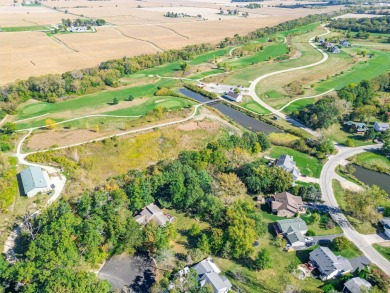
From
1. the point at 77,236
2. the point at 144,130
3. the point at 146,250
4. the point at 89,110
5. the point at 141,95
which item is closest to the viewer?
the point at 77,236

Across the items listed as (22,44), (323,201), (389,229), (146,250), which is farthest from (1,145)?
(22,44)

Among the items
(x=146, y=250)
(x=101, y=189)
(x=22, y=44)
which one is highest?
(x=22, y=44)

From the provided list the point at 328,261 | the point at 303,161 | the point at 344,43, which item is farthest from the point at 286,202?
the point at 344,43

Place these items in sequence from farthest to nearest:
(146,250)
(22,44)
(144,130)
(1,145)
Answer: (22,44)
(144,130)
(1,145)
(146,250)

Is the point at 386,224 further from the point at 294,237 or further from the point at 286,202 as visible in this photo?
the point at 294,237

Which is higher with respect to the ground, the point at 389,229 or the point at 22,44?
the point at 22,44

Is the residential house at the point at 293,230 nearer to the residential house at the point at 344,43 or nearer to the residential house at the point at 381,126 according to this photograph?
the residential house at the point at 381,126

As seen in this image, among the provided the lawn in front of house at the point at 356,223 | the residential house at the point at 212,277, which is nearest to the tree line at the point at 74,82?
the residential house at the point at 212,277

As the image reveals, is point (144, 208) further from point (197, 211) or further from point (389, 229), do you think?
point (389, 229)
